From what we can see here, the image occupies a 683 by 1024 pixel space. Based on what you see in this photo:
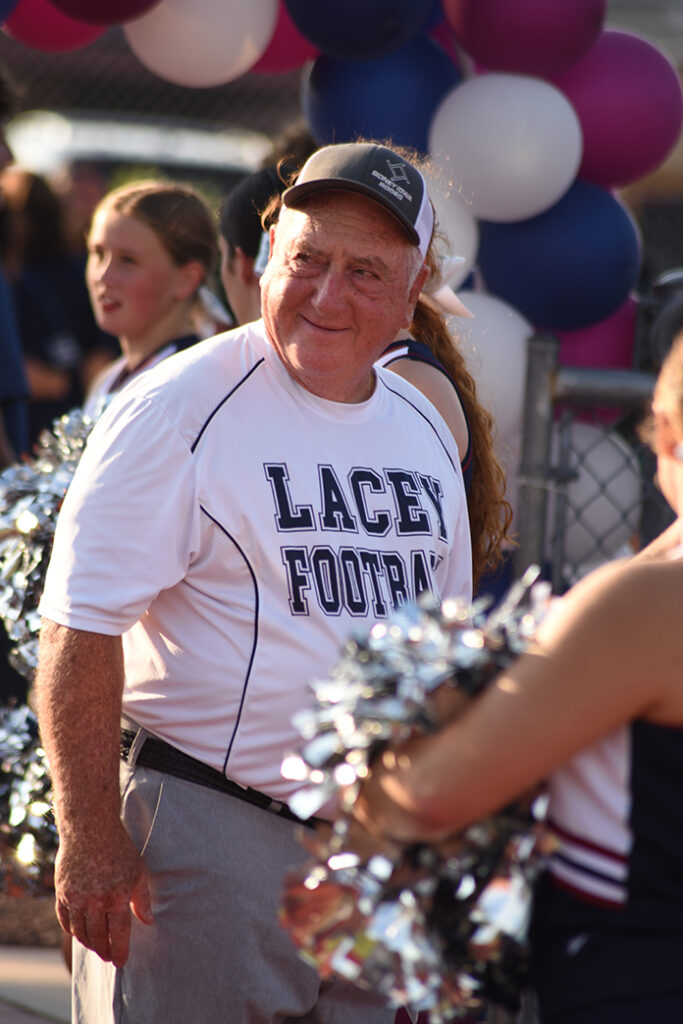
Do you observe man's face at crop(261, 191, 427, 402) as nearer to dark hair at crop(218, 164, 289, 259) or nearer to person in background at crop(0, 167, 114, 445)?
dark hair at crop(218, 164, 289, 259)

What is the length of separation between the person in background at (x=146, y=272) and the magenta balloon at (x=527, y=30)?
3.78ft

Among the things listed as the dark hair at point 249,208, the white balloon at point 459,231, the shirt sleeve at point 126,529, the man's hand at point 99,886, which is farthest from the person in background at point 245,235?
the man's hand at point 99,886

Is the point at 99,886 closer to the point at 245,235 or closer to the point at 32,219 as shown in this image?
the point at 245,235

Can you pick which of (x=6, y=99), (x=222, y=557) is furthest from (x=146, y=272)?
(x=222, y=557)

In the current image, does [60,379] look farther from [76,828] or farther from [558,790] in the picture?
[558,790]

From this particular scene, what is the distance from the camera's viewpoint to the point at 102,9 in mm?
4105

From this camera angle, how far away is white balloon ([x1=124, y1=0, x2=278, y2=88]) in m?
4.43

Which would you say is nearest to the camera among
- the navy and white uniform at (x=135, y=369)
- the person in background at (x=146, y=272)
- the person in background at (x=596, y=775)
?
the person in background at (x=596, y=775)

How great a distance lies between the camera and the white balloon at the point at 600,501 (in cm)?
402

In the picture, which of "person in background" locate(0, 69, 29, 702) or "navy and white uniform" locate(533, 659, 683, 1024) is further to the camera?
"person in background" locate(0, 69, 29, 702)

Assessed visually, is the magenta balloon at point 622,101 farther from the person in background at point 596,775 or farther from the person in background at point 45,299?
the person in background at point 596,775

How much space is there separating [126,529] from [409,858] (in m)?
0.72

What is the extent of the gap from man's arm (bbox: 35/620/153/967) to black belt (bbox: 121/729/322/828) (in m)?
0.13

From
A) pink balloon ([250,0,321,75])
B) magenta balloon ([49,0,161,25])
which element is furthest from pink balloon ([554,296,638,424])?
magenta balloon ([49,0,161,25])
